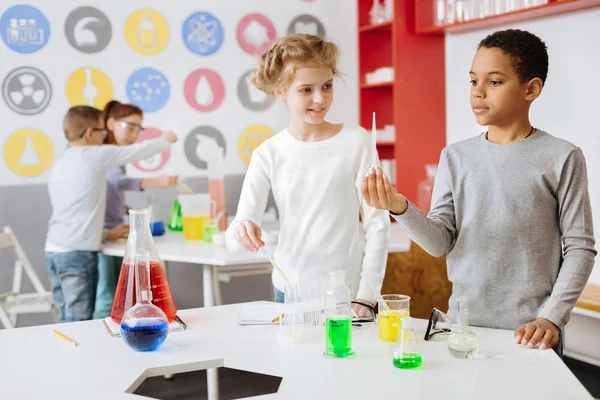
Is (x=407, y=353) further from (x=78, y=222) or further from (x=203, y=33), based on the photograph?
(x=203, y=33)

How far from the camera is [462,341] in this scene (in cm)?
141

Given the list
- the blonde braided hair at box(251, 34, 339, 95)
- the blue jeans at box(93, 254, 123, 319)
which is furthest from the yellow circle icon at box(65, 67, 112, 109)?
the blonde braided hair at box(251, 34, 339, 95)

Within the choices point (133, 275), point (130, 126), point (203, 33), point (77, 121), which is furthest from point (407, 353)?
point (203, 33)

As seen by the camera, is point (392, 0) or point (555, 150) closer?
point (555, 150)

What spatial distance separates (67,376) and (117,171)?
2437 mm

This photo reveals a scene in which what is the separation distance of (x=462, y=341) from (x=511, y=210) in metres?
0.39

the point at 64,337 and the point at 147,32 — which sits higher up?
the point at 147,32

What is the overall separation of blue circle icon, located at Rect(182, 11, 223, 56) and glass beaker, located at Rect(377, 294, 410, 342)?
3011mm

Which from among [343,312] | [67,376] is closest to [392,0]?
[343,312]

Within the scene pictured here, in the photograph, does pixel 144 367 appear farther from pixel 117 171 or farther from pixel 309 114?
pixel 117 171

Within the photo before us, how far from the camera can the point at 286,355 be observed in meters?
1.47

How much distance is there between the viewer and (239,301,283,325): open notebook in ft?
5.72

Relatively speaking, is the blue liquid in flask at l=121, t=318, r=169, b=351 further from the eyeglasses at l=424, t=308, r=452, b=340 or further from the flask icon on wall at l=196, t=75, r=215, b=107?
the flask icon on wall at l=196, t=75, r=215, b=107

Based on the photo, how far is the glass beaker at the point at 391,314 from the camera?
156 centimetres
